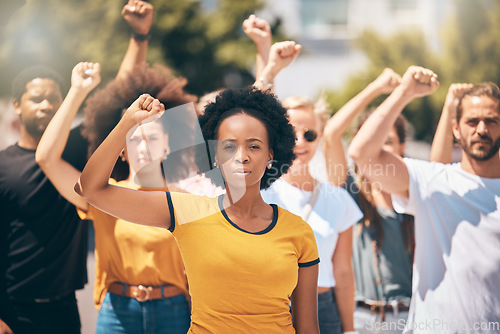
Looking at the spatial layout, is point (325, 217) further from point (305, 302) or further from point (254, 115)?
point (254, 115)

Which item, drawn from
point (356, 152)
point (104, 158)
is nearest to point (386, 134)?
point (356, 152)

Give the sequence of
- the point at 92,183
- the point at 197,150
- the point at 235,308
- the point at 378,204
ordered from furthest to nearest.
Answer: the point at 378,204 < the point at 197,150 < the point at 235,308 < the point at 92,183

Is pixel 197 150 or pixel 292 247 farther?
pixel 197 150

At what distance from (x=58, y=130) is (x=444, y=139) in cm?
208

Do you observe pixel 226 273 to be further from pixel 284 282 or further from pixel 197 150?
pixel 197 150

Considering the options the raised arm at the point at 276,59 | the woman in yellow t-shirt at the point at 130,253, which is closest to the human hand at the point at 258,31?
the raised arm at the point at 276,59

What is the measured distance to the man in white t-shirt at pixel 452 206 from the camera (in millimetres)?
2719

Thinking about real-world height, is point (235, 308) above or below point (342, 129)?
below

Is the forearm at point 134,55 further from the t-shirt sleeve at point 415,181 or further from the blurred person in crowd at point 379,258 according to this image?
the t-shirt sleeve at point 415,181

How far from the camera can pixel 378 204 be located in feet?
12.9

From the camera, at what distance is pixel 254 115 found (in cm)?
227

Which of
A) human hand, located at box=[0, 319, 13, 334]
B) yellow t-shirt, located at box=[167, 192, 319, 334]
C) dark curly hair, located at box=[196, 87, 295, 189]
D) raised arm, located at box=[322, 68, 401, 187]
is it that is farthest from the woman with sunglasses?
human hand, located at box=[0, 319, 13, 334]

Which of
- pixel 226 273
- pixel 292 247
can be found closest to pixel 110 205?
pixel 226 273

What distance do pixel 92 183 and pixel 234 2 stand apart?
15.7m
